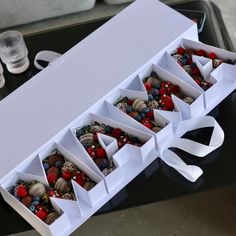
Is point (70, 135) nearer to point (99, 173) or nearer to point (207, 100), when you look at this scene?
point (99, 173)

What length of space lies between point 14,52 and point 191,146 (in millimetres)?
546

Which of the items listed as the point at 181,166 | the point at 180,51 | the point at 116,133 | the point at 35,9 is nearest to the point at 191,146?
the point at 181,166

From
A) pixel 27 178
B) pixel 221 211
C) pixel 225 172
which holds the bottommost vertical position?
pixel 221 211

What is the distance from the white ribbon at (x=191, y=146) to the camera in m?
1.35

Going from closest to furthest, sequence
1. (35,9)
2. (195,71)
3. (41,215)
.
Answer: (41,215) → (195,71) → (35,9)

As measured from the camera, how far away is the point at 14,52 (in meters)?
1.62

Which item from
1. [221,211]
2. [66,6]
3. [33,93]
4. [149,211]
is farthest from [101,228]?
[66,6]

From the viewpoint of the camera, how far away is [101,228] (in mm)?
1682

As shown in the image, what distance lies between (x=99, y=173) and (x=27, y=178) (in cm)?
16

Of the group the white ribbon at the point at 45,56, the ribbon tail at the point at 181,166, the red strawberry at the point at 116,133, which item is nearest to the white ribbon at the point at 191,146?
the ribbon tail at the point at 181,166

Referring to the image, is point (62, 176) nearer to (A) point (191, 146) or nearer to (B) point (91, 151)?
(B) point (91, 151)

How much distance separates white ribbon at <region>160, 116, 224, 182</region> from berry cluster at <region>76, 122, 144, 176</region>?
77mm

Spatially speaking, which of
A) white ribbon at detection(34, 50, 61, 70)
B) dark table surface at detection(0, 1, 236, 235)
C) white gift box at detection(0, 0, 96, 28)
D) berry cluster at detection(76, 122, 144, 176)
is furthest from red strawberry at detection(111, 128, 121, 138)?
white gift box at detection(0, 0, 96, 28)

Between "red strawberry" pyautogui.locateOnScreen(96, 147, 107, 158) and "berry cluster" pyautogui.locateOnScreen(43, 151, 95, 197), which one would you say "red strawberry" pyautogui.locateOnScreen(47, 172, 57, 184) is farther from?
"red strawberry" pyautogui.locateOnScreen(96, 147, 107, 158)
